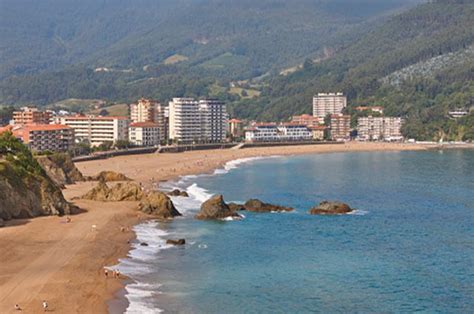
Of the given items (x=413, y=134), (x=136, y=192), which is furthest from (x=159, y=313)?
(x=413, y=134)

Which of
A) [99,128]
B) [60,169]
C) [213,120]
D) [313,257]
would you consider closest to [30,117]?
[99,128]

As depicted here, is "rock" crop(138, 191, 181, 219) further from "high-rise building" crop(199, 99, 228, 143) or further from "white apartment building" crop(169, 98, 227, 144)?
"high-rise building" crop(199, 99, 228, 143)

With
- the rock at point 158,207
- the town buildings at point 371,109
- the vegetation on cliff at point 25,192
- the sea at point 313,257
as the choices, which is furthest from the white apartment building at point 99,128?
the rock at point 158,207

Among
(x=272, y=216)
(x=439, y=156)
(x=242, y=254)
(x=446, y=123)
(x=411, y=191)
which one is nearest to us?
(x=242, y=254)

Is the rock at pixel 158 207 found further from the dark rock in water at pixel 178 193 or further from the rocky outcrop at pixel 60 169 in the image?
the rocky outcrop at pixel 60 169

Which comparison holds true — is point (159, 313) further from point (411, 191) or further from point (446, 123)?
point (446, 123)

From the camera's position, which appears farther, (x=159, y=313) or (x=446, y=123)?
(x=446, y=123)
